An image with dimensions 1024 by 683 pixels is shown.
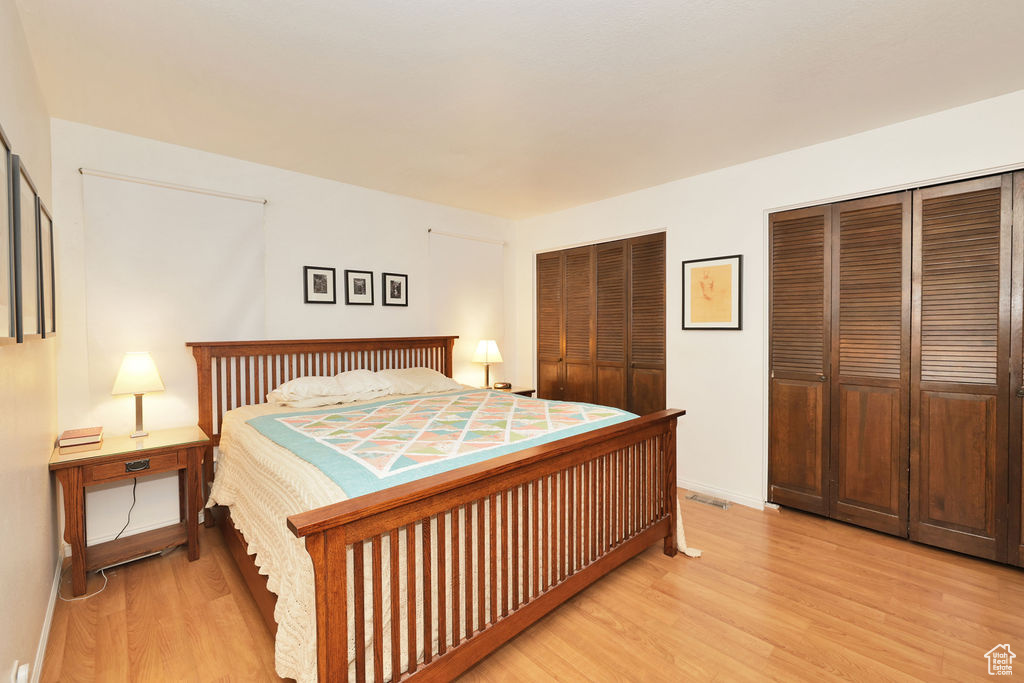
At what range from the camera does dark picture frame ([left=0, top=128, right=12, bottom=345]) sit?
125 centimetres

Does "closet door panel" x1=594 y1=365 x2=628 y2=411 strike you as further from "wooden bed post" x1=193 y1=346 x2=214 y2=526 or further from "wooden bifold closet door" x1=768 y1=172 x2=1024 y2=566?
"wooden bed post" x1=193 y1=346 x2=214 y2=526

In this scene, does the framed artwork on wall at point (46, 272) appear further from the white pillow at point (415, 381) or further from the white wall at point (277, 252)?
the white pillow at point (415, 381)

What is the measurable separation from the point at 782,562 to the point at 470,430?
6.28ft

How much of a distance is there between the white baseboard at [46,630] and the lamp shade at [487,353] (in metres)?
3.12

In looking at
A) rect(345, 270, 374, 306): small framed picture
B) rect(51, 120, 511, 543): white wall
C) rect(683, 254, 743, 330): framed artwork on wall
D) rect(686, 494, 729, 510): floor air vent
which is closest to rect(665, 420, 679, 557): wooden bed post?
rect(686, 494, 729, 510): floor air vent

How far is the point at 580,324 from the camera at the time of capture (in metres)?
4.57

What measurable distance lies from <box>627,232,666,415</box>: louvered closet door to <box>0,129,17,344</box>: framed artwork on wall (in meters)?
3.76

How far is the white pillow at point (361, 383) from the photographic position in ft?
10.5

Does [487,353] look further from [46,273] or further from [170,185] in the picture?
[46,273]

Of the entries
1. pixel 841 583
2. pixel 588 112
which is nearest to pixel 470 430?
pixel 588 112

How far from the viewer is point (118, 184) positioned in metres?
2.77

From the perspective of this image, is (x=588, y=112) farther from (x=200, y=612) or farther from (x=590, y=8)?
(x=200, y=612)

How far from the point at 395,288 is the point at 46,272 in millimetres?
2323

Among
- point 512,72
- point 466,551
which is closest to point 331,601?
point 466,551
